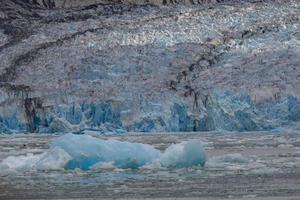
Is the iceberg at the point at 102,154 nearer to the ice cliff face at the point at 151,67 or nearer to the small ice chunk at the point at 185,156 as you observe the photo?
the small ice chunk at the point at 185,156

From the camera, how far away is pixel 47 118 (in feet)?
63.2

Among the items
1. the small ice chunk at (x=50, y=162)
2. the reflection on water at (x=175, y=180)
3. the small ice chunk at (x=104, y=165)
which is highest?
the small ice chunk at (x=50, y=162)

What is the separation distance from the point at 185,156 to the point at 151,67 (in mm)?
13009

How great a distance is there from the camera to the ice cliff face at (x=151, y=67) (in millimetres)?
18531

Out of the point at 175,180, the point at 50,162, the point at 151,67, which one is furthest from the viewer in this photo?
the point at 151,67

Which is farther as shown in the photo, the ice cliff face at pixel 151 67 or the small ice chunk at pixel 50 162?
the ice cliff face at pixel 151 67

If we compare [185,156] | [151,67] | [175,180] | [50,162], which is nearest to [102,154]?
[50,162]

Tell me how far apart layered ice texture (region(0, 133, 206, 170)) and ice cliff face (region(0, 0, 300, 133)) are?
833 cm

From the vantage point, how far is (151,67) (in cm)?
2244

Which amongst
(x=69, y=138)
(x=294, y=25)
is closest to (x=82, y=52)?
(x=294, y=25)

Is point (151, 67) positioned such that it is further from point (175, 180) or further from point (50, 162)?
point (175, 180)

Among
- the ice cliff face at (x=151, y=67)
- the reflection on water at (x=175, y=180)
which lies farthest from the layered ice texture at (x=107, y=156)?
the ice cliff face at (x=151, y=67)

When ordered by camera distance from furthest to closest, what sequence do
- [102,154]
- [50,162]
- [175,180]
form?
[102,154] → [50,162] → [175,180]

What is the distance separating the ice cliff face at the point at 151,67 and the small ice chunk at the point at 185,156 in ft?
27.2
